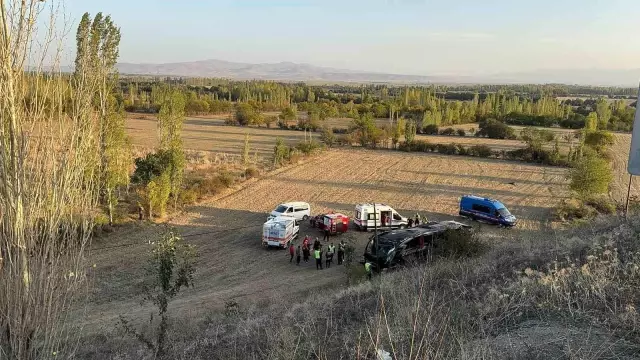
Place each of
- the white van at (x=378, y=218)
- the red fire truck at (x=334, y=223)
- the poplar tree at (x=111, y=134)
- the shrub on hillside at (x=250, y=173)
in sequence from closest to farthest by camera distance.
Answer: the poplar tree at (x=111, y=134) < the red fire truck at (x=334, y=223) < the white van at (x=378, y=218) < the shrub on hillside at (x=250, y=173)

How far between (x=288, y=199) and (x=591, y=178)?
1511 cm

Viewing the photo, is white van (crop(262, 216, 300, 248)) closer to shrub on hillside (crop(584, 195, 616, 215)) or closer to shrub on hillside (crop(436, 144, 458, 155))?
shrub on hillside (crop(584, 195, 616, 215))

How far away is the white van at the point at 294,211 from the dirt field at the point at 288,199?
0.99 meters

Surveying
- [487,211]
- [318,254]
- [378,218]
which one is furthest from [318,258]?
[487,211]

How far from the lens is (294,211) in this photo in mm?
21031

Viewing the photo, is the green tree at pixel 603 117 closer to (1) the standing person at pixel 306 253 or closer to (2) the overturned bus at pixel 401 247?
(2) the overturned bus at pixel 401 247

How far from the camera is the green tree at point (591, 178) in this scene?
73.6ft

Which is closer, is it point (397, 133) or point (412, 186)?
point (412, 186)

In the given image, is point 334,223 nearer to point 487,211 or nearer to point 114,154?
point 487,211

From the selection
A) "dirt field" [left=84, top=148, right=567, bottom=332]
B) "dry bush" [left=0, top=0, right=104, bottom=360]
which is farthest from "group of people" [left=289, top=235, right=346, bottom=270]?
"dry bush" [left=0, top=0, right=104, bottom=360]

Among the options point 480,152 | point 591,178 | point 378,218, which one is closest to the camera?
point 378,218

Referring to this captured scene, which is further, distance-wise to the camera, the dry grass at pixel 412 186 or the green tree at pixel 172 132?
the dry grass at pixel 412 186

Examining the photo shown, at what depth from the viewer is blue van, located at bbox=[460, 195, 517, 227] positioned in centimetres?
2067

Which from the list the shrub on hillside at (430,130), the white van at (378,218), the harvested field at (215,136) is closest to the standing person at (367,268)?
the white van at (378,218)
